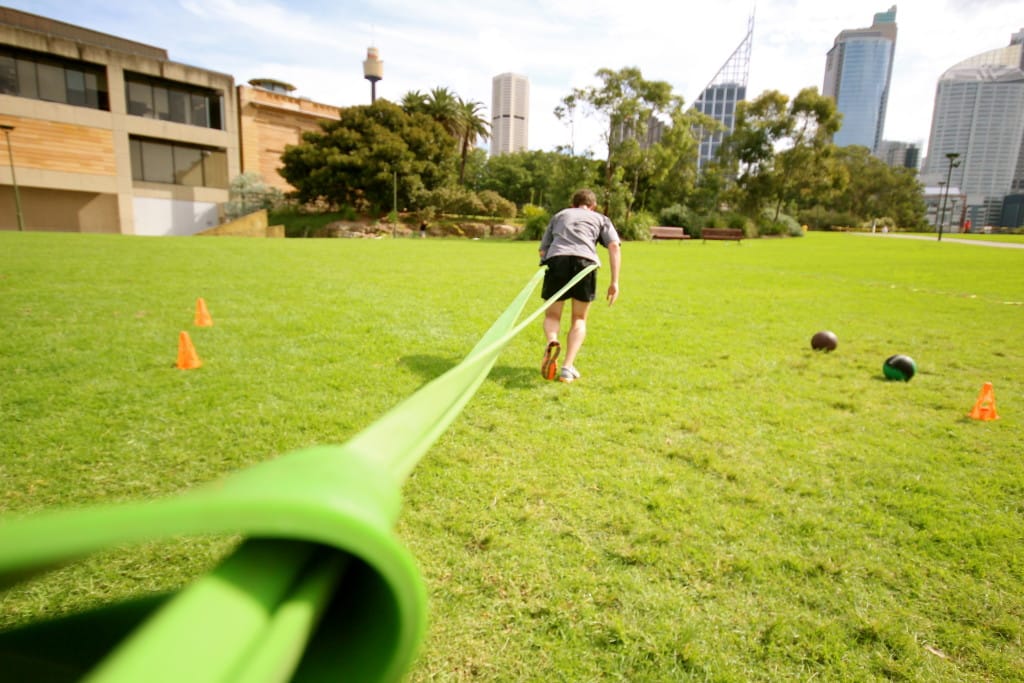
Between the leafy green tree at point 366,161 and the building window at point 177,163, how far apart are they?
5.53m

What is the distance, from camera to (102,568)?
8.70 feet

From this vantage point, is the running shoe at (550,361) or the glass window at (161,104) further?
the glass window at (161,104)

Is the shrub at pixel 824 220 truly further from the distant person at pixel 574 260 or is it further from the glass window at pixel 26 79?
the glass window at pixel 26 79

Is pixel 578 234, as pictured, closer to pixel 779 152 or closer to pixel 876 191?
pixel 779 152

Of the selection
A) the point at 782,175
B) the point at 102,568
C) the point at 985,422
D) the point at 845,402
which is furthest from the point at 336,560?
the point at 782,175

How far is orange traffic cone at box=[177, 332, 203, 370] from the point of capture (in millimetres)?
5852

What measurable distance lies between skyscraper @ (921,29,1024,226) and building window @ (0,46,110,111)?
558ft

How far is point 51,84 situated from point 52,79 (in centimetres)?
38

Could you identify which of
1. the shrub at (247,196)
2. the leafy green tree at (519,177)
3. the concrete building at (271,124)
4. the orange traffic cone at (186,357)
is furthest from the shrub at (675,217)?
the orange traffic cone at (186,357)

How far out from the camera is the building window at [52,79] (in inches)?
1503

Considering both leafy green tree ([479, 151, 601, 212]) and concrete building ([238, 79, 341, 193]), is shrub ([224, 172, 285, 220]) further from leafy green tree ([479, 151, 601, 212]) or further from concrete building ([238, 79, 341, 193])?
leafy green tree ([479, 151, 601, 212])

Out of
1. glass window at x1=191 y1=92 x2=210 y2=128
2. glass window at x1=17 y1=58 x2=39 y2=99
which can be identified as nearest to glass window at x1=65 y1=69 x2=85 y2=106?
glass window at x1=17 y1=58 x2=39 y2=99

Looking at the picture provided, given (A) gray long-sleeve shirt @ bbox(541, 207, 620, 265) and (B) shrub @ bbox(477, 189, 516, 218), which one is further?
(B) shrub @ bbox(477, 189, 516, 218)

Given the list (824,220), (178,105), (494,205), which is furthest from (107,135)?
(824,220)
